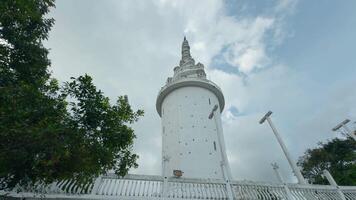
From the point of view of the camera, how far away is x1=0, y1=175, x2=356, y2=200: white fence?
31.7ft

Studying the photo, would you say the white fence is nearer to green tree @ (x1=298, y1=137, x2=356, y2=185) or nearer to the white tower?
the white tower

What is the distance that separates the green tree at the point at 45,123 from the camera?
21.6ft

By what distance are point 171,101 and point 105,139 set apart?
781 inches

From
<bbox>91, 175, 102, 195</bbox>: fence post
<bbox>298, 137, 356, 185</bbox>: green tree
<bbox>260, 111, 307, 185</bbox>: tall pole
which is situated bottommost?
<bbox>91, 175, 102, 195</bbox>: fence post

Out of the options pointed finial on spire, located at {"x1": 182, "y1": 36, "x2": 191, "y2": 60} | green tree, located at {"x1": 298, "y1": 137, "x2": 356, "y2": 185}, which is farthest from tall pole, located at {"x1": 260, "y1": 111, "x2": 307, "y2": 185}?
pointed finial on spire, located at {"x1": 182, "y1": 36, "x2": 191, "y2": 60}

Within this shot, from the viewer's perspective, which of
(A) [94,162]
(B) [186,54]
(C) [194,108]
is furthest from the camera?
(B) [186,54]

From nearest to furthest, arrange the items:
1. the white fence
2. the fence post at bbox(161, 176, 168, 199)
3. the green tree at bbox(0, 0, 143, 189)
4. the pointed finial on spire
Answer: the green tree at bbox(0, 0, 143, 189), the white fence, the fence post at bbox(161, 176, 168, 199), the pointed finial on spire

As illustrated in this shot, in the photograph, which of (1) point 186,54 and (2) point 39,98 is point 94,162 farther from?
(1) point 186,54

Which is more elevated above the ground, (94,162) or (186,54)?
(186,54)

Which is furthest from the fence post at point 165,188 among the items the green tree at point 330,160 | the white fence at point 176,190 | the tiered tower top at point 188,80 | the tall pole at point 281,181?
the green tree at point 330,160

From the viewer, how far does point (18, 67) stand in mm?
9211

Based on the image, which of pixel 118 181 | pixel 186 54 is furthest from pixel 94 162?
pixel 186 54

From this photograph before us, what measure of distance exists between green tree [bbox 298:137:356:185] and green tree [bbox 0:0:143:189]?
25.5 meters

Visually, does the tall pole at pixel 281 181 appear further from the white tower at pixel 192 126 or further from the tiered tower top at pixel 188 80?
the tiered tower top at pixel 188 80
